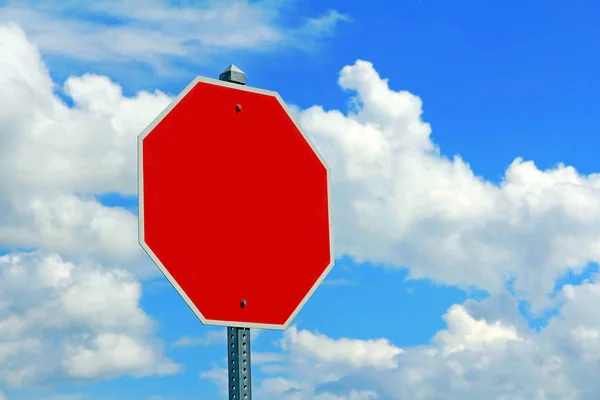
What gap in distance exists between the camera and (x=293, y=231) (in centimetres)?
898

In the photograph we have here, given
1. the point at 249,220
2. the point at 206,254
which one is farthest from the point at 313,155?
the point at 206,254

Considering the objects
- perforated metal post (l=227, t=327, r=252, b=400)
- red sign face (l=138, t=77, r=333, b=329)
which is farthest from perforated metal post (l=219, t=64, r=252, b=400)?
red sign face (l=138, t=77, r=333, b=329)

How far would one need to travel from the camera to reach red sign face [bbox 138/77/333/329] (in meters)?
7.91

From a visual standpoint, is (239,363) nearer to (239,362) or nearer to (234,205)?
(239,362)

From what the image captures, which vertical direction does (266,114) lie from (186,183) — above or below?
above

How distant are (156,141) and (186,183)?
48cm

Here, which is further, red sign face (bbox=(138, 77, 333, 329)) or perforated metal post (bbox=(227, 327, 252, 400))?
perforated metal post (bbox=(227, 327, 252, 400))

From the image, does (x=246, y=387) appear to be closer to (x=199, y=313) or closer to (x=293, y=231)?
(x=199, y=313)

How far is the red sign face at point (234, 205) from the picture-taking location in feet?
26.0

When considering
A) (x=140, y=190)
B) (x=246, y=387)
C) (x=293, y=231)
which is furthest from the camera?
(x=293, y=231)

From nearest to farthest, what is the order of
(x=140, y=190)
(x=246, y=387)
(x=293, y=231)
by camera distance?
(x=140, y=190) < (x=246, y=387) < (x=293, y=231)

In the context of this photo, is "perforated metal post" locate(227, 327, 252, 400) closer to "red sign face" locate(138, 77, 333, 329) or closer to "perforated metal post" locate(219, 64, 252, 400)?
"perforated metal post" locate(219, 64, 252, 400)

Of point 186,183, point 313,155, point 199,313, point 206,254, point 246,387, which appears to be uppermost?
point 313,155

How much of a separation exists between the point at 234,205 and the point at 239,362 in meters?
1.46
